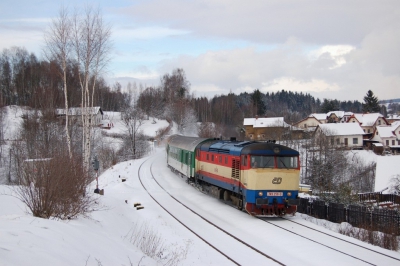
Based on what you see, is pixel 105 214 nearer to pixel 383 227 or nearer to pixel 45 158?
pixel 45 158

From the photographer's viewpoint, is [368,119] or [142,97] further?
[142,97]

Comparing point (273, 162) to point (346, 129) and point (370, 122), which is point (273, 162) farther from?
point (370, 122)

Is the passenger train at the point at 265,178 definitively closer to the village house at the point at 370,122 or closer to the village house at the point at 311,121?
the village house at the point at 370,122

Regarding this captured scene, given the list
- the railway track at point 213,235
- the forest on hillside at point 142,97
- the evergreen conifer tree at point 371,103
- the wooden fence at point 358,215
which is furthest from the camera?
the evergreen conifer tree at point 371,103


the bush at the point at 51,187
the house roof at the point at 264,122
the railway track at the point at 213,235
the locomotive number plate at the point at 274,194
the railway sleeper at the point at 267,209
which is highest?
the house roof at the point at 264,122

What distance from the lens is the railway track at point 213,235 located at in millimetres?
11531

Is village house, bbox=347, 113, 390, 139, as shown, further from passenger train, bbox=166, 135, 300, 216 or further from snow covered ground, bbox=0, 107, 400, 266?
passenger train, bbox=166, 135, 300, 216

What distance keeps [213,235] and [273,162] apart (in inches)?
181

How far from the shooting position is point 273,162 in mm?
17031

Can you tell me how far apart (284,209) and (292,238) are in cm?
359

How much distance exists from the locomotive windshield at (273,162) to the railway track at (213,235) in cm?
339

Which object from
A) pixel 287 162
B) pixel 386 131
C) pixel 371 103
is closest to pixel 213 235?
pixel 287 162

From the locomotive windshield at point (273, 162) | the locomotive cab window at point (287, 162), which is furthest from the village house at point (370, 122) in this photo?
the locomotive windshield at point (273, 162)

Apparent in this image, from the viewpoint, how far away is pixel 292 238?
1360 centimetres
